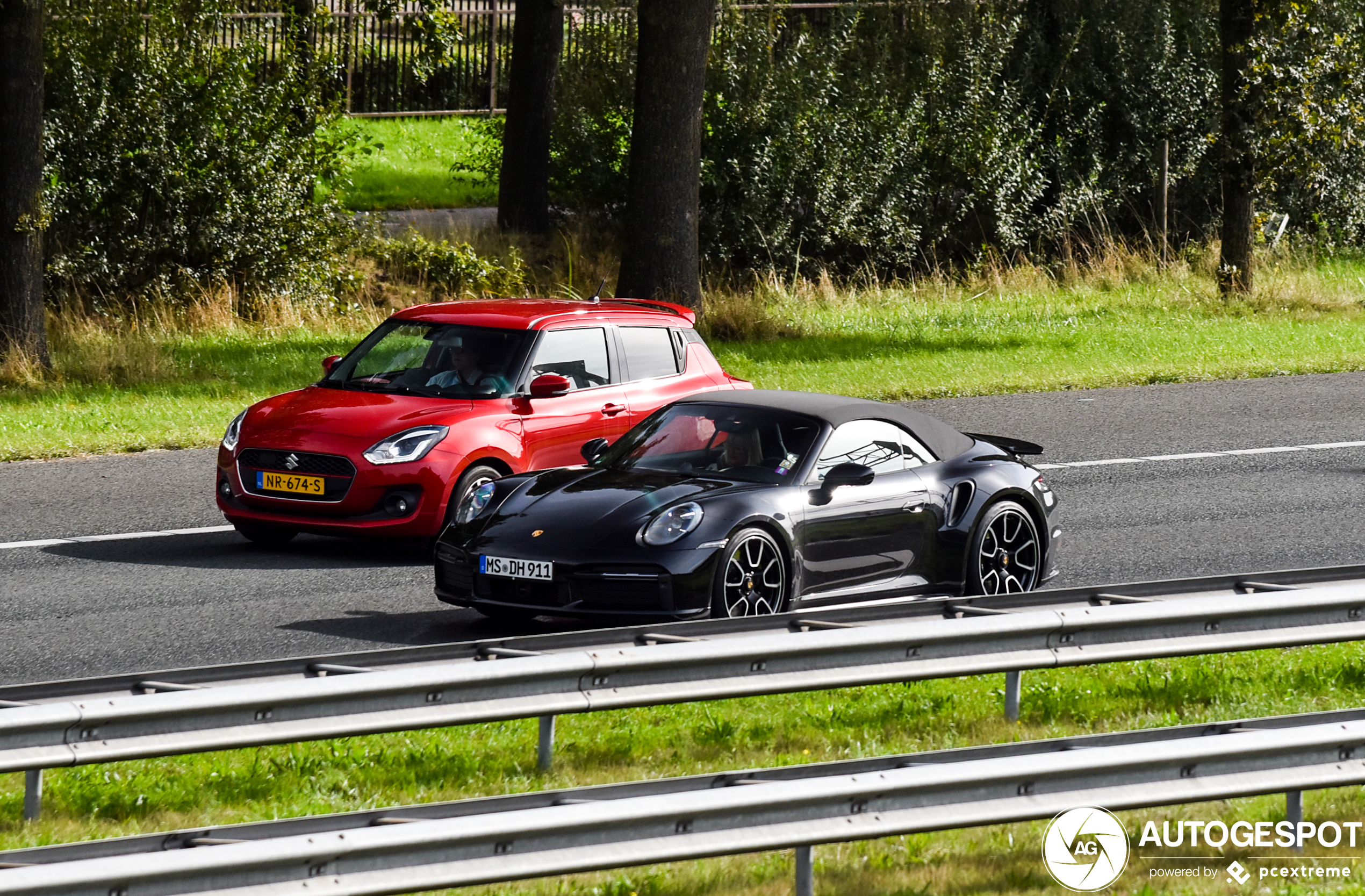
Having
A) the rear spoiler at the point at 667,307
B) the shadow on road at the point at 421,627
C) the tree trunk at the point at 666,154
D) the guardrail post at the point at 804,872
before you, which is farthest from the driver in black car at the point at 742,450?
the tree trunk at the point at 666,154

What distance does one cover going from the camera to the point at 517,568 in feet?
28.9

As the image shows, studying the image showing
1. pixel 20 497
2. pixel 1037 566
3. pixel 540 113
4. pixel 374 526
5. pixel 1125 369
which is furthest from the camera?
pixel 540 113

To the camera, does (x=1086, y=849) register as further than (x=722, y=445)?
No

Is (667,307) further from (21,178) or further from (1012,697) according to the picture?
(21,178)

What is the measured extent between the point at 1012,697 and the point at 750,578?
1.80m

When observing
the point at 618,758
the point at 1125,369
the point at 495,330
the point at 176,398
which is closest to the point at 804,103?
the point at 1125,369

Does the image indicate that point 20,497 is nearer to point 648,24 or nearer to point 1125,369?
point 648,24

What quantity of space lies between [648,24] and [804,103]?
7250 mm

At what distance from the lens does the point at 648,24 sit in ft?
69.3

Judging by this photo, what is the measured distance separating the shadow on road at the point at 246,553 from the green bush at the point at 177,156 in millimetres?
10607

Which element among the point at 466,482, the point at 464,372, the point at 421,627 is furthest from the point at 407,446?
the point at 421,627

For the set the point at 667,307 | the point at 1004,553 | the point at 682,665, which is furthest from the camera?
the point at 667,307

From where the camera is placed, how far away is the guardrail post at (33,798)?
19.6 ft

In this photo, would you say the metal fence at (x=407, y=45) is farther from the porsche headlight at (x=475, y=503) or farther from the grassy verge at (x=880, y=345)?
the porsche headlight at (x=475, y=503)
